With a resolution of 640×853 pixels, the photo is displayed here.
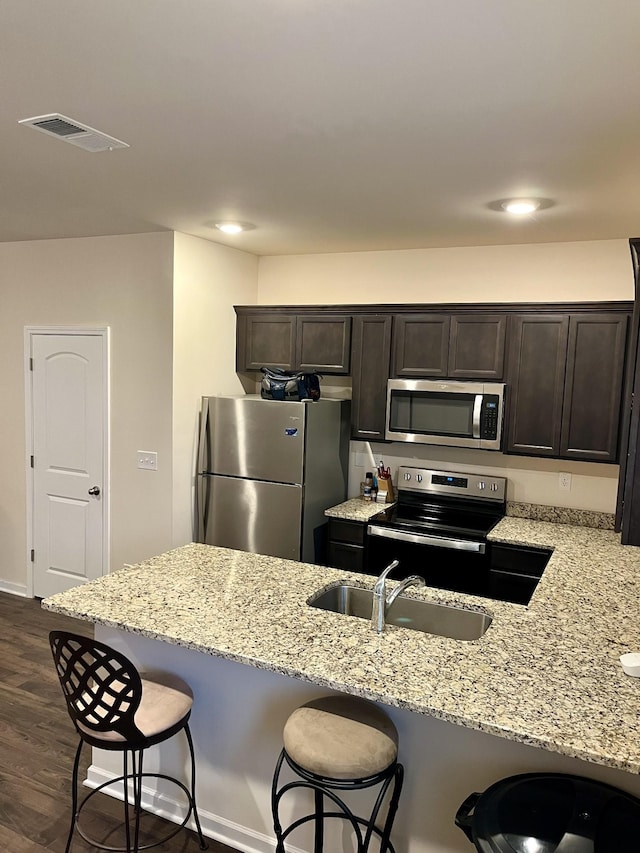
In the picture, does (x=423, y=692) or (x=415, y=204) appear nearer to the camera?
(x=423, y=692)

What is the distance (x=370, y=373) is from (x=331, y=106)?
7.87 feet

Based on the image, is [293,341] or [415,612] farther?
[293,341]

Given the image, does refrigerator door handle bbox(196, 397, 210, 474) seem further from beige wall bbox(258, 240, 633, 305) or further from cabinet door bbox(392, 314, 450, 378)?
cabinet door bbox(392, 314, 450, 378)

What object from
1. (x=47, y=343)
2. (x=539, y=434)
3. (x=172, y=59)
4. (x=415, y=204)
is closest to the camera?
(x=172, y=59)

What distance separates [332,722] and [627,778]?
83 centimetres

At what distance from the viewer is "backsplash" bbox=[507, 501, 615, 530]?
12.7ft

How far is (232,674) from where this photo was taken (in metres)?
2.30

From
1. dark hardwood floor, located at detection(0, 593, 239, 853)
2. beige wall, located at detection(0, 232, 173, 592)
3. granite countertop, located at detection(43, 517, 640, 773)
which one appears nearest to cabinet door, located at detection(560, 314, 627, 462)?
granite countertop, located at detection(43, 517, 640, 773)

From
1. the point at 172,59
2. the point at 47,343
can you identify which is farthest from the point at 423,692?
the point at 47,343

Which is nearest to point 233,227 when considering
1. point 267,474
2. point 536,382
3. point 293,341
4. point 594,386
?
point 293,341

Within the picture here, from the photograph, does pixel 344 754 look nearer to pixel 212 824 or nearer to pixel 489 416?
pixel 212 824

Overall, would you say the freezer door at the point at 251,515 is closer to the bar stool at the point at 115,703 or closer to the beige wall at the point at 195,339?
the beige wall at the point at 195,339

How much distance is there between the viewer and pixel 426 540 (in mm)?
3770

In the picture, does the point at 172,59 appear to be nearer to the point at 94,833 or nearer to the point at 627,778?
the point at 627,778
